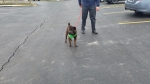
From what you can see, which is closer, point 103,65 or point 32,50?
point 103,65

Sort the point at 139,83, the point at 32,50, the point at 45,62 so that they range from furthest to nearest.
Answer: the point at 32,50 → the point at 45,62 → the point at 139,83

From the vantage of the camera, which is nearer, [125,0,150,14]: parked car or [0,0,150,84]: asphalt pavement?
[0,0,150,84]: asphalt pavement

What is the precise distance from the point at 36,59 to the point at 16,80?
3.36ft

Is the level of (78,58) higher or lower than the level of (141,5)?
lower

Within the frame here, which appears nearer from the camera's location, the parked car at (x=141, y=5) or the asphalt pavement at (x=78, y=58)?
the asphalt pavement at (x=78, y=58)

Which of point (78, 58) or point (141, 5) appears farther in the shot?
point (141, 5)

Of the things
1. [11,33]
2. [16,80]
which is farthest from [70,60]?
[11,33]

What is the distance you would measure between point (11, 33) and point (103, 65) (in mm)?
4563

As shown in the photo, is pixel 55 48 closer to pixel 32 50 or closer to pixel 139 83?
pixel 32 50

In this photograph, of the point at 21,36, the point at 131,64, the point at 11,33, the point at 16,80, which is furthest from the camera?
the point at 11,33

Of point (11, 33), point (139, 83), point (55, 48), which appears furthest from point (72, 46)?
point (11, 33)

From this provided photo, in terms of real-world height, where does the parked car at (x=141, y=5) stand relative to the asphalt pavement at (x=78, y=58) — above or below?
above

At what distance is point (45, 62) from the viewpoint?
4.25m

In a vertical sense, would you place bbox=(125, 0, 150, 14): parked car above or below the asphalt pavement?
above
